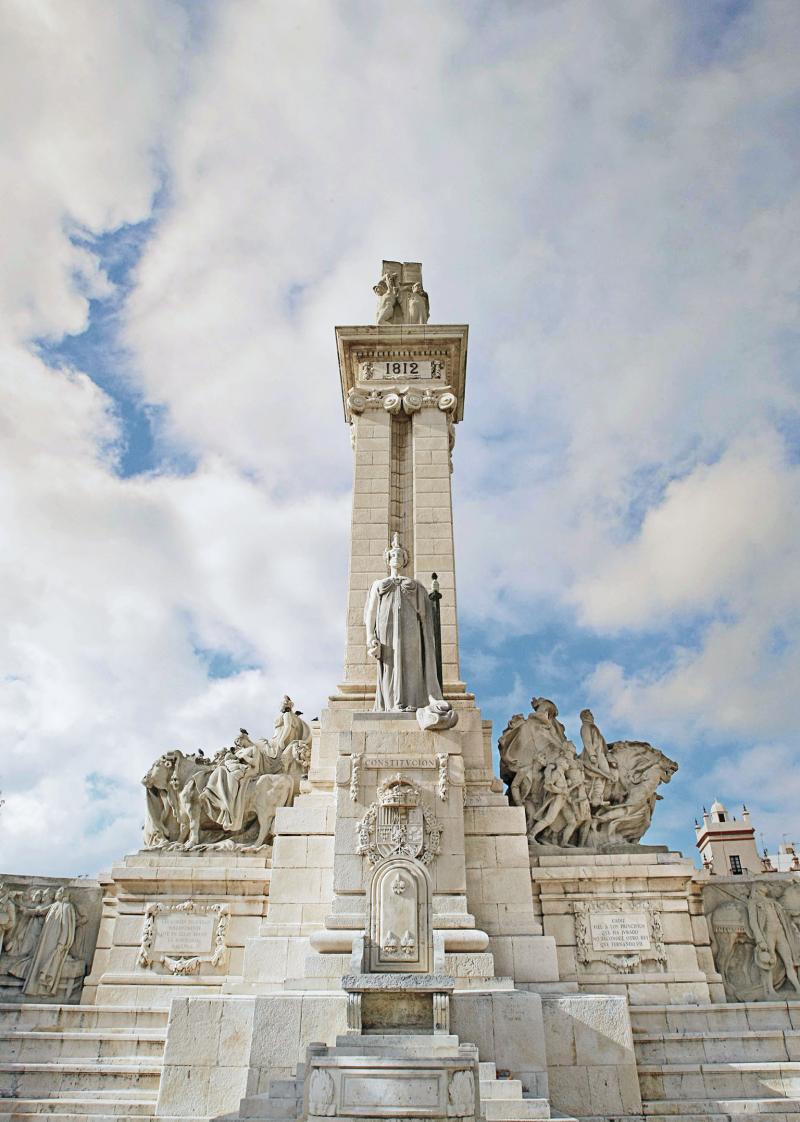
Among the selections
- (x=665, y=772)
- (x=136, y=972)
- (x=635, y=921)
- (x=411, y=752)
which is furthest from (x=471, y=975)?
(x=665, y=772)

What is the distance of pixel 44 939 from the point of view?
44.4ft

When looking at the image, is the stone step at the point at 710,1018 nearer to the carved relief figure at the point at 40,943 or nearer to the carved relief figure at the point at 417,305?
the carved relief figure at the point at 40,943

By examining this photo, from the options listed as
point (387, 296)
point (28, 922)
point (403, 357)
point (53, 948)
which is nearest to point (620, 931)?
point (53, 948)

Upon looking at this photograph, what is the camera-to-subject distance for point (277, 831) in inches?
507

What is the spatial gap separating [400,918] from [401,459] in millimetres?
9773

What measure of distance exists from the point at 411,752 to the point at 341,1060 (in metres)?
5.20

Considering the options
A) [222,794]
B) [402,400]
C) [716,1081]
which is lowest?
[716,1081]

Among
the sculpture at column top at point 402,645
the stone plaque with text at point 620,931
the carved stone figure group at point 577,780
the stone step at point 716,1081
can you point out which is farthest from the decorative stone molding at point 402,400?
the stone step at point 716,1081

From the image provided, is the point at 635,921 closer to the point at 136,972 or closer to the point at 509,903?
the point at 509,903

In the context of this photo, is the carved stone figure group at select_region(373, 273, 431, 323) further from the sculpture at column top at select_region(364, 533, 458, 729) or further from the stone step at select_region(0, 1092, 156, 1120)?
the stone step at select_region(0, 1092, 156, 1120)

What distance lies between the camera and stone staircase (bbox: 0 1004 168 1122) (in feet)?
32.7

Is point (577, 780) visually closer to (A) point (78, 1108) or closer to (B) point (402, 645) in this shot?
(B) point (402, 645)

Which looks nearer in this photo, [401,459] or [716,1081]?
[716,1081]

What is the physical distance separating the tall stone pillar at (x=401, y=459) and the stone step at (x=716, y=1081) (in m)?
6.24
